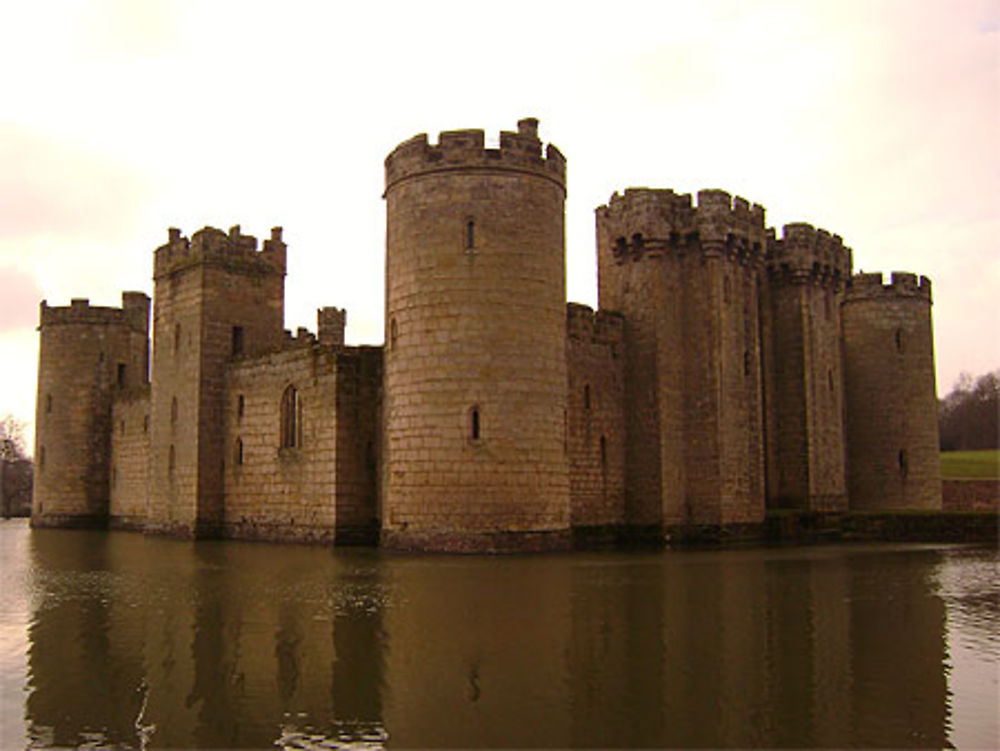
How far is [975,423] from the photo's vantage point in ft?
287

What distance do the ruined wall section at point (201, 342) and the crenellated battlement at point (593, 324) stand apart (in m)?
A: 9.74

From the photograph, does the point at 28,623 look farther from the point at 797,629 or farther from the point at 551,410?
the point at 551,410

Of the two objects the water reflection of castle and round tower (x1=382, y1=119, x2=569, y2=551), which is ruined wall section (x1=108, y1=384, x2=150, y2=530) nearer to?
round tower (x1=382, y1=119, x2=569, y2=551)

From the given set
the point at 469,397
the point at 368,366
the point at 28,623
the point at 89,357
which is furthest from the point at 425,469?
the point at 89,357

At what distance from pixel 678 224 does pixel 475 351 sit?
8.06 metres

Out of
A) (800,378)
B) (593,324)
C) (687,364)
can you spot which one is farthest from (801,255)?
(593,324)

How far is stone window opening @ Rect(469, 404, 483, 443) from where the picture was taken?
70.8 ft

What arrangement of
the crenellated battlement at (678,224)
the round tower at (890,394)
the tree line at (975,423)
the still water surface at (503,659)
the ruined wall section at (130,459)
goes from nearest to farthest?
the still water surface at (503,659) < the crenellated battlement at (678,224) < the round tower at (890,394) < the ruined wall section at (130,459) < the tree line at (975,423)

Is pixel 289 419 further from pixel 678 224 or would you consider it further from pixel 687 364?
pixel 678 224

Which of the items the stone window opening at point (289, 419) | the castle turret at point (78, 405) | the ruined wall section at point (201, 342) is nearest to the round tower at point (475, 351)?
the stone window opening at point (289, 419)

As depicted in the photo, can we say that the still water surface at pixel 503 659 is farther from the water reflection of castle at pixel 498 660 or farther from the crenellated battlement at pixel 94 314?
the crenellated battlement at pixel 94 314

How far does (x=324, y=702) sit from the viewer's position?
796 centimetres

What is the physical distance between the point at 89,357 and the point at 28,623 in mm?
29848

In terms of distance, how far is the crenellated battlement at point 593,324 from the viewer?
85.0 ft
